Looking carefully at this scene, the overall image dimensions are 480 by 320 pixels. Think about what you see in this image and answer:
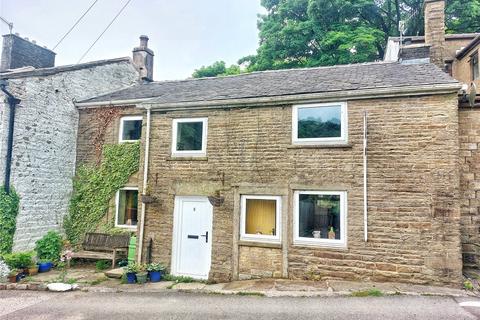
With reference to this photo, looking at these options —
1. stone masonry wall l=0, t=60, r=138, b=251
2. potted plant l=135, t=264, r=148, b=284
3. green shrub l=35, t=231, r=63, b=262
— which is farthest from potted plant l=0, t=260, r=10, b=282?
potted plant l=135, t=264, r=148, b=284

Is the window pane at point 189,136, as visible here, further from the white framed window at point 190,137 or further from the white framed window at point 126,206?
the white framed window at point 126,206

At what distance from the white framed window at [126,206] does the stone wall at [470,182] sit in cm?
1114

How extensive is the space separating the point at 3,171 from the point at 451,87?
14006 mm

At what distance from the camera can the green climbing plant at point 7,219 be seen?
34.0 ft

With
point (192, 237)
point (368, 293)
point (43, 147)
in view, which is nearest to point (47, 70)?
point (43, 147)

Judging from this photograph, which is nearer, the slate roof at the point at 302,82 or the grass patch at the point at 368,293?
the grass patch at the point at 368,293

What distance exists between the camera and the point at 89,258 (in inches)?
457

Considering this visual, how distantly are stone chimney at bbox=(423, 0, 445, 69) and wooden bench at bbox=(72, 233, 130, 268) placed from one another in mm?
13653

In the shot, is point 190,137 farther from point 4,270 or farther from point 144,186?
point 4,270

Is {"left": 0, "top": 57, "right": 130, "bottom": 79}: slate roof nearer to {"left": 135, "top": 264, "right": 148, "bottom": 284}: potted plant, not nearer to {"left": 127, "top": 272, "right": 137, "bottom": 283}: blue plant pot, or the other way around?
{"left": 127, "top": 272, "right": 137, "bottom": 283}: blue plant pot

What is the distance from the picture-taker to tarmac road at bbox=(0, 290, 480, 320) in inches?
244

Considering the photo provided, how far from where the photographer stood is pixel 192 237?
Answer: 9820 millimetres

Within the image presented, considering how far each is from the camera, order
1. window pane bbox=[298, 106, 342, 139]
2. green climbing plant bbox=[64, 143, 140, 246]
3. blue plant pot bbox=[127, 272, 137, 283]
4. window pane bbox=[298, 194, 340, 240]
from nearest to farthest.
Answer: window pane bbox=[298, 194, 340, 240] → window pane bbox=[298, 106, 342, 139] → blue plant pot bbox=[127, 272, 137, 283] → green climbing plant bbox=[64, 143, 140, 246]

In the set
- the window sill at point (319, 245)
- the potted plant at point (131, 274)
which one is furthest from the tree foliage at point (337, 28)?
the potted plant at point (131, 274)
